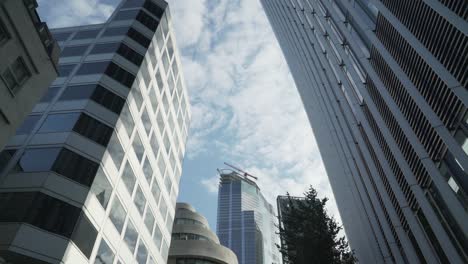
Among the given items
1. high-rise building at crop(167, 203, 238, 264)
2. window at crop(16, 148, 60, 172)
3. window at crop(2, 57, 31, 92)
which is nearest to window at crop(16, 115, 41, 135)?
window at crop(16, 148, 60, 172)

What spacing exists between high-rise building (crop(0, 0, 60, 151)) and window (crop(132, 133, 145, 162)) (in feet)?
26.0

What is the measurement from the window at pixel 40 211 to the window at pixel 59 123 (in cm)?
441

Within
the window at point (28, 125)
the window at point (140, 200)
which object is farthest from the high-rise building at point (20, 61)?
the window at point (140, 200)

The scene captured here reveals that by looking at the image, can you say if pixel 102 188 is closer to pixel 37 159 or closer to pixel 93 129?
pixel 37 159

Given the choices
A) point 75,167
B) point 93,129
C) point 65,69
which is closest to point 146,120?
point 93,129

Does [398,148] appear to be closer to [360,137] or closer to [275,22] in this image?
[360,137]

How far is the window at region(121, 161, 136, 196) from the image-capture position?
20.6 metres

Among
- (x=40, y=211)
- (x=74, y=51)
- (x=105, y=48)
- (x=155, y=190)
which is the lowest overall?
(x=40, y=211)

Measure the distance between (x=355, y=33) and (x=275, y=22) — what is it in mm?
33123

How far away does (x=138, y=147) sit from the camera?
23094 mm

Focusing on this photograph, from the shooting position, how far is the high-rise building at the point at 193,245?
38.0 metres

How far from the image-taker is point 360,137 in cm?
2052

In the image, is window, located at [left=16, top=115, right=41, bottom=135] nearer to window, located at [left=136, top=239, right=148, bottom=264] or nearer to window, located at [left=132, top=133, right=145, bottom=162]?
window, located at [left=132, top=133, right=145, bottom=162]

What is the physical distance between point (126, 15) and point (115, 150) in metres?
14.9
